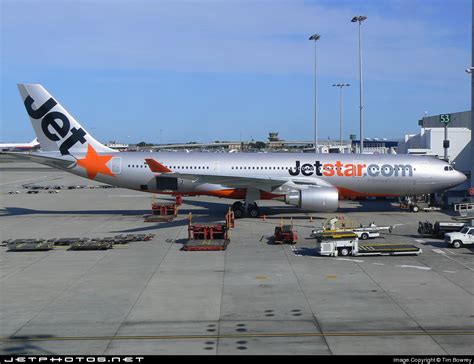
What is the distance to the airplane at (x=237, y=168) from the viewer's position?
116ft

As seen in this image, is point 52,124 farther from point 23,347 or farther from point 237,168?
point 23,347

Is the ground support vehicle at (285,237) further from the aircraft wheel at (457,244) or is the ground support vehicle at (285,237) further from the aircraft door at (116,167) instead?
the aircraft door at (116,167)

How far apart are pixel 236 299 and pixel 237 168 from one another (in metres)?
20.6

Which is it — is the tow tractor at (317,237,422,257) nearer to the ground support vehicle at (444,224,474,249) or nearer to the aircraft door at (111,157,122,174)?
the ground support vehicle at (444,224,474,249)

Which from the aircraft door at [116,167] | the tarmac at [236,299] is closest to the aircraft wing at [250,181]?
the aircraft door at [116,167]

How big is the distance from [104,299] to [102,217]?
66.3ft

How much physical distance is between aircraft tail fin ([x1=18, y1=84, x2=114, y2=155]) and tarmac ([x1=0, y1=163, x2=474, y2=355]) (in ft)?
28.3

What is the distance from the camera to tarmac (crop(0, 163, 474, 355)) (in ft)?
40.5

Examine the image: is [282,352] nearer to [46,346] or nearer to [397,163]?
[46,346]

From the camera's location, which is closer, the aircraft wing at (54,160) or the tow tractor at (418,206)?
the aircraft wing at (54,160)

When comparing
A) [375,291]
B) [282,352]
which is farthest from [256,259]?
[282,352]

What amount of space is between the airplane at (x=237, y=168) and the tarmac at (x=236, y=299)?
6514mm

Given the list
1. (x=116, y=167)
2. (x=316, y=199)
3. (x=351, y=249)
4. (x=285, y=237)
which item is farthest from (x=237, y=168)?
(x=351, y=249)

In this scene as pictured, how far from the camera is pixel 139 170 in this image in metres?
36.0
